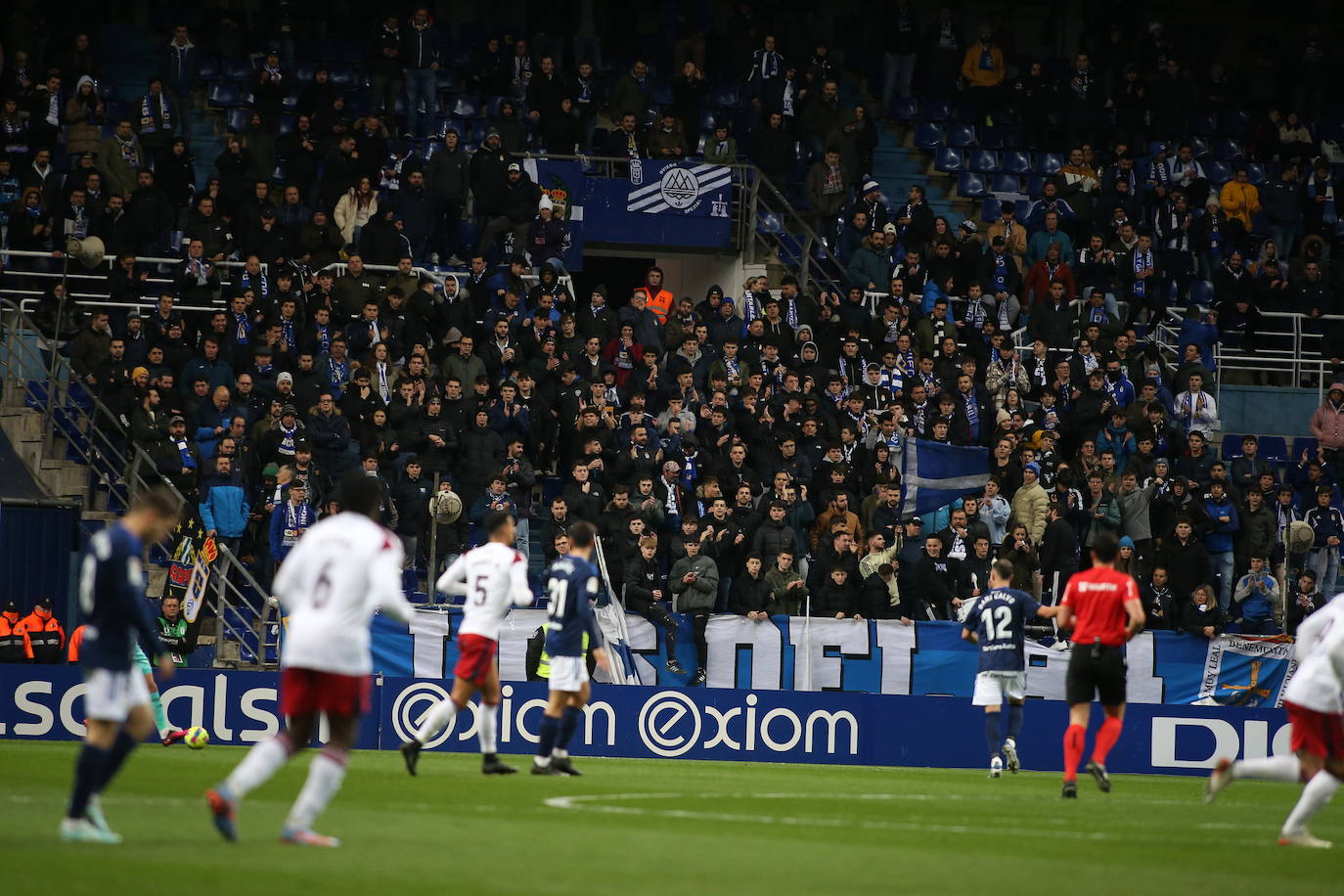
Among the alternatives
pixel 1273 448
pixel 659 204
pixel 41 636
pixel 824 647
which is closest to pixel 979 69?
pixel 659 204

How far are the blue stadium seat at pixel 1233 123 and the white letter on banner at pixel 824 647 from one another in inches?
630

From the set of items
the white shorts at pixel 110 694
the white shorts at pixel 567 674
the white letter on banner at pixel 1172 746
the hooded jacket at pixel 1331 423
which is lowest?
the white letter on banner at pixel 1172 746

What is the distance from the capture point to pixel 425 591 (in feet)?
82.0

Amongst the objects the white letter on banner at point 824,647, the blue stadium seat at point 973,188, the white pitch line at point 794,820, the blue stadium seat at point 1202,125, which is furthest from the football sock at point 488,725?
the blue stadium seat at point 1202,125

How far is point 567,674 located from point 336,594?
6427mm

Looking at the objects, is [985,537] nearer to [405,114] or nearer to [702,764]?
[702,764]

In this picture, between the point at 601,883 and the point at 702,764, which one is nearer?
the point at 601,883

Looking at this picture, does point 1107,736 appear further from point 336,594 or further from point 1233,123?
point 1233,123

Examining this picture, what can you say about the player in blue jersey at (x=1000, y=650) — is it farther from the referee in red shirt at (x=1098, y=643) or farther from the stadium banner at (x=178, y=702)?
the stadium banner at (x=178, y=702)

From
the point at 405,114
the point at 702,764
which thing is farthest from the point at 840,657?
the point at 405,114

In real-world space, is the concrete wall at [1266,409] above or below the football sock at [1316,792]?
above

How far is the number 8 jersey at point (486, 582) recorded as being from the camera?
1620 cm

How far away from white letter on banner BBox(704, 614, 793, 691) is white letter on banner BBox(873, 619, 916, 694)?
50.8 inches

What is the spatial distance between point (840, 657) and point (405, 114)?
12026 mm
